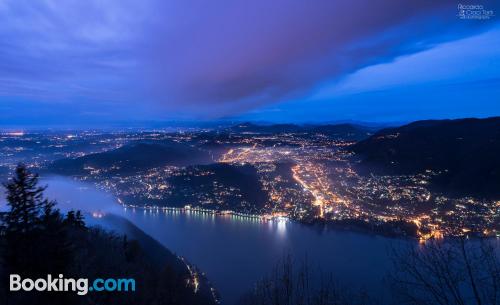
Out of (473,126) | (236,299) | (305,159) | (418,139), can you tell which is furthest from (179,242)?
(473,126)

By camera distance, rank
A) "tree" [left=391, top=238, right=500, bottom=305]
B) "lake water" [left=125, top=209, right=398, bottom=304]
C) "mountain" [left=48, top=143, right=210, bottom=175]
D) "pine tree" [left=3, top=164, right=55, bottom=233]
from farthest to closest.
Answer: "mountain" [left=48, top=143, right=210, bottom=175]
"lake water" [left=125, top=209, right=398, bottom=304]
"pine tree" [left=3, top=164, right=55, bottom=233]
"tree" [left=391, top=238, right=500, bottom=305]

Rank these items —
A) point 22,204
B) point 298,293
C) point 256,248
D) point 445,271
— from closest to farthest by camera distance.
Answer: point 445,271, point 298,293, point 22,204, point 256,248

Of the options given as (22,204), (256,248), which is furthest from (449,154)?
(22,204)

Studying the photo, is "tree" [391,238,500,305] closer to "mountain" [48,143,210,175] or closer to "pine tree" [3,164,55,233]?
"pine tree" [3,164,55,233]

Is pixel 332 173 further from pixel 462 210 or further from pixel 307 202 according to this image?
pixel 462 210

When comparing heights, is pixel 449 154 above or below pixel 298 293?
above

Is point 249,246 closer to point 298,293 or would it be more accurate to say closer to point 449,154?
point 298,293

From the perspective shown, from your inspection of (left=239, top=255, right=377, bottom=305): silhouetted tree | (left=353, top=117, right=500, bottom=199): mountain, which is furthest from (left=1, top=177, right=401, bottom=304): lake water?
(left=353, top=117, right=500, bottom=199): mountain
